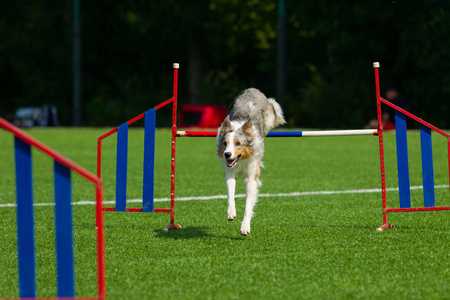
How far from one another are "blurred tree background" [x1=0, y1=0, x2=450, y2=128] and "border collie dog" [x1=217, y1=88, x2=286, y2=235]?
25335mm

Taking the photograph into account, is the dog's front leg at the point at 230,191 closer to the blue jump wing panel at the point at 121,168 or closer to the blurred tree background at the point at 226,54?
the blue jump wing panel at the point at 121,168

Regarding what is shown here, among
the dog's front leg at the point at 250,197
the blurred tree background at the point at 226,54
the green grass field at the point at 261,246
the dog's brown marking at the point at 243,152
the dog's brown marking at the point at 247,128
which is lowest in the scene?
the green grass field at the point at 261,246

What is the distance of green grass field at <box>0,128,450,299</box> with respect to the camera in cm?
521

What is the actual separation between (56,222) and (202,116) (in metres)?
25.0

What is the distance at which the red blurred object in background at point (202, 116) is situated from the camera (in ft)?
95.1

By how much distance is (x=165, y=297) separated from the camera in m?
4.96

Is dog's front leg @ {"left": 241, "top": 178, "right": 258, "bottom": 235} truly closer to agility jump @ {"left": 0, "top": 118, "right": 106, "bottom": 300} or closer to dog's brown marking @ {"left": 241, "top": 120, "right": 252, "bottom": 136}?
dog's brown marking @ {"left": 241, "top": 120, "right": 252, "bottom": 136}

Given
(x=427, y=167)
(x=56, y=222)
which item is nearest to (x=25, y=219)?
(x=56, y=222)

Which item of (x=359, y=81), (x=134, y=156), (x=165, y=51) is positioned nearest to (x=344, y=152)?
(x=134, y=156)

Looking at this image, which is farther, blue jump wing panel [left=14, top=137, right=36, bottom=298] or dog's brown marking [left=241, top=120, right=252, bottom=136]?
dog's brown marking [left=241, top=120, right=252, bottom=136]

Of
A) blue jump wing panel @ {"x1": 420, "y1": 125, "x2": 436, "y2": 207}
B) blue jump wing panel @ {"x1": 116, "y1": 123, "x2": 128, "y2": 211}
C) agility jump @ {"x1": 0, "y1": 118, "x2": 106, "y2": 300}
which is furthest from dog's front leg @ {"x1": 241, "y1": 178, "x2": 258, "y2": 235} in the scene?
agility jump @ {"x1": 0, "y1": 118, "x2": 106, "y2": 300}

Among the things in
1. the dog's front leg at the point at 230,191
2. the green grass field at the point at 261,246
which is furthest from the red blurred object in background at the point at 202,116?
the dog's front leg at the point at 230,191

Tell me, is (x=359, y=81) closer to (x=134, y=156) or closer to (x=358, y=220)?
(x=134, y=156)

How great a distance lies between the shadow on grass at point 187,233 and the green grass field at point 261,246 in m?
0.01
